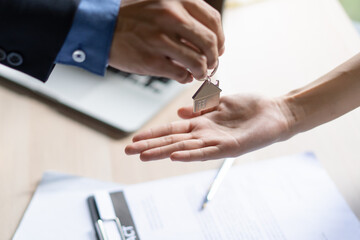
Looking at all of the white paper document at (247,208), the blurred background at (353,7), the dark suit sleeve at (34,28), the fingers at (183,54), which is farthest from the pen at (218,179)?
the blurred background at (353,7)

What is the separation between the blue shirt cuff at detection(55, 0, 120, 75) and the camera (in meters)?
0.68

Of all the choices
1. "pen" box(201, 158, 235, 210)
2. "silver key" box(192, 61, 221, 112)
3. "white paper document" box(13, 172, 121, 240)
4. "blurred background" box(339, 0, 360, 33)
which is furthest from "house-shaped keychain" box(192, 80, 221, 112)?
"blurred background" box(339, 0, 360, 33)

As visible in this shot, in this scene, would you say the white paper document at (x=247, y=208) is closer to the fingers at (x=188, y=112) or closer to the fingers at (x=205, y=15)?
the fingers at (x=188, y=112)

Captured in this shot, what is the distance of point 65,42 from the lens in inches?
27.0

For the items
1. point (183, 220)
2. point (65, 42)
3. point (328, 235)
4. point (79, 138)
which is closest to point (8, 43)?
point (65, 42)

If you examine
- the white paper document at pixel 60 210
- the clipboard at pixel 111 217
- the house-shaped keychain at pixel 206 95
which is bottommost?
the white paper document at pixel 60 210

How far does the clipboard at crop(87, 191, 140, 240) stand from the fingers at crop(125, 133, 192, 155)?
0.13 m

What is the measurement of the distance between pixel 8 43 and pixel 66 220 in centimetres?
32

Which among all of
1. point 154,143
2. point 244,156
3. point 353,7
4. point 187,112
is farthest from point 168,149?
point 353,7

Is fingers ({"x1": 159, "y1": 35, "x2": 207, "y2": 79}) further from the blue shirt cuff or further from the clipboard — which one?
the clipboard

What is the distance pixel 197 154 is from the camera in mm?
759

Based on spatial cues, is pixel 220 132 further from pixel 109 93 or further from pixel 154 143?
pixel 109 93

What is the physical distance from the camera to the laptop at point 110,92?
0.97 m

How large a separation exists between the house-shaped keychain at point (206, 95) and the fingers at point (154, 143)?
6 cm
